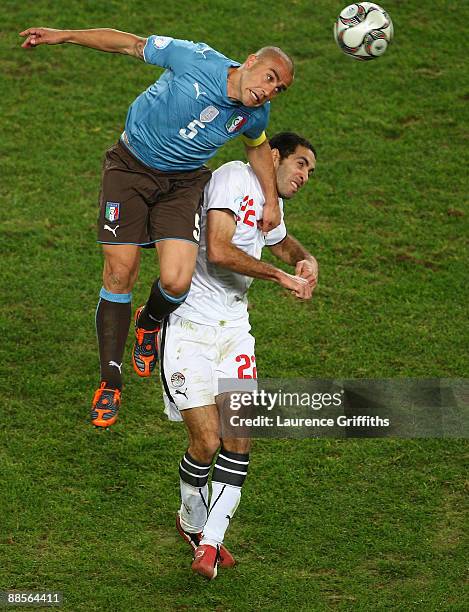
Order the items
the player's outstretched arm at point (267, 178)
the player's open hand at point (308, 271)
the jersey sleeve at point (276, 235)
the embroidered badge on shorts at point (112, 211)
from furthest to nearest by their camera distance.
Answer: the jersey sleeve at point (276, 235) → the embroidered badge on shorts at point (112, 211) → the player's outstretched arm at point (267, 178) → the player's open hand at point (308, 271)

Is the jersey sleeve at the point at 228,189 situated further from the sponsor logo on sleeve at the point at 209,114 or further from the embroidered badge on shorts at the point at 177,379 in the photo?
the embroidered badge on shorts at the point at 177,379

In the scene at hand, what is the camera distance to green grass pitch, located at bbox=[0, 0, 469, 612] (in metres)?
7.93

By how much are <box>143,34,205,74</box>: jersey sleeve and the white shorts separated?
1609 millimetres

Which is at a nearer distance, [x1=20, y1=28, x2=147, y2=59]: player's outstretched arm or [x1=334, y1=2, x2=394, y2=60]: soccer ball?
[x1=20, y1=28, x2=147, y2=59]: player's outstretched arm

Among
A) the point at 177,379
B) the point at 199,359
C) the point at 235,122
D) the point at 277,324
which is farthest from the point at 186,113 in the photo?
the point at 277,324

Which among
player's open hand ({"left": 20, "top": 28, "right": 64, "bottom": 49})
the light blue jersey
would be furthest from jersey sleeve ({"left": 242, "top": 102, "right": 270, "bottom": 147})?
player's open hand ({"left": 20, "top": 28, "right": 64, "bottom": 49})

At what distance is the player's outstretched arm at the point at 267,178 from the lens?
25.2 ft

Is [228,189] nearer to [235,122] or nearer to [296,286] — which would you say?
[235,122]

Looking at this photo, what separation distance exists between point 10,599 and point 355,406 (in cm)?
339

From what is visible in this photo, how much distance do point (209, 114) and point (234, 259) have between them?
3.08ft

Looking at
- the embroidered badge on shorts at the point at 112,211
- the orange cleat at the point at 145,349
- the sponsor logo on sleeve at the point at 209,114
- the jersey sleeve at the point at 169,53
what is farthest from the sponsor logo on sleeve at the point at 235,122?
the orange cleat at the point at 145,349

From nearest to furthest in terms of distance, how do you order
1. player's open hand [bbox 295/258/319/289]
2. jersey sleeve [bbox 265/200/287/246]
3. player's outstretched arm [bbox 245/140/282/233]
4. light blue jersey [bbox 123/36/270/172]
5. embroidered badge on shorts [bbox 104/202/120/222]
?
player's open hand [bbox 295/258/319/289]
light blue jersey [bbox 123/36/270/172]
player's outstretched arm [bbox 245/140/282/233]
embroidered badge on shorts [bbox 104/202/120/222]
jersey sleeve [bbox 265/200/287/246]

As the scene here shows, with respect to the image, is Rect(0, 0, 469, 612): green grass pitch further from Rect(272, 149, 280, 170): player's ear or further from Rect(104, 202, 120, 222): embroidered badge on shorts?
Rect(272, 149, 280, 170): player's ear

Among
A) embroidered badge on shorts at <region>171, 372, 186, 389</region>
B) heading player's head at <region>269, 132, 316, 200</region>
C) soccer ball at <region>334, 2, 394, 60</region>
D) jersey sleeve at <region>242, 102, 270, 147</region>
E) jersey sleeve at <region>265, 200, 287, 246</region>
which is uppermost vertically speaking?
soccer ball at <region>334, 2, 394, 60</region>
